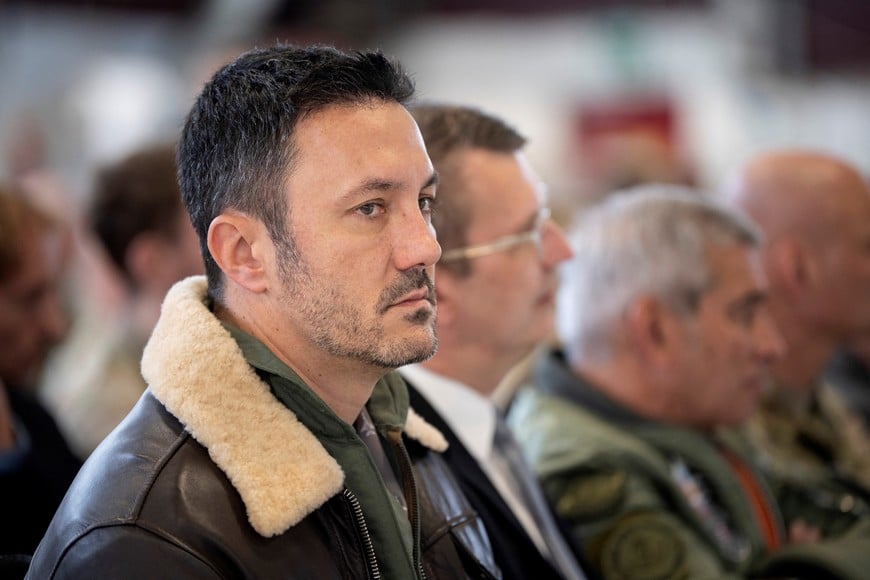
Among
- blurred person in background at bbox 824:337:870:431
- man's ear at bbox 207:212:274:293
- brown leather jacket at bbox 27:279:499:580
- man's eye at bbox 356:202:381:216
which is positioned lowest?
blurred person in background at bbox 824:337:870:431

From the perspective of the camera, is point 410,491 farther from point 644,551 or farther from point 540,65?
point 540,65

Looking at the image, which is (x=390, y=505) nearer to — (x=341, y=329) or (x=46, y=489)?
(x=341, y=329)

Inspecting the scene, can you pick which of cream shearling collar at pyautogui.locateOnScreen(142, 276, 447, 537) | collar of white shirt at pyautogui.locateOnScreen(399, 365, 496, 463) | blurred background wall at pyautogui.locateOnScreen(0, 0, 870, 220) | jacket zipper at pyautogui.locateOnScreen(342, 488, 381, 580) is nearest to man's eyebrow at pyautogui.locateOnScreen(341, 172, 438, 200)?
cream shearling collar at pyautogui.locateOnScreen(142, 276, 447, 537)

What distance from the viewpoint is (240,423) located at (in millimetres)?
1224

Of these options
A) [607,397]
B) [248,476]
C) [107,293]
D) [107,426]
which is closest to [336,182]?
[248,476]

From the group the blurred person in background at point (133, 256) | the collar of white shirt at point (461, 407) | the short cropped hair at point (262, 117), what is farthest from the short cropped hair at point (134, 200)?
the short cropped hair at point (262, 117)

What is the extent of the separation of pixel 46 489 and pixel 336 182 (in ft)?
3.24

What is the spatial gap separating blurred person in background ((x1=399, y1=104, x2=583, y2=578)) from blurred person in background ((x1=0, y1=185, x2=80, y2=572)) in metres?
0.70

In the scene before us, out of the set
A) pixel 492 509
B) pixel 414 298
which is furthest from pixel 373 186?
pixel 492 509

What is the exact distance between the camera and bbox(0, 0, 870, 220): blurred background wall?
9.20 m

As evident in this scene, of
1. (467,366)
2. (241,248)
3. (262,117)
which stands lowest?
(467,366)

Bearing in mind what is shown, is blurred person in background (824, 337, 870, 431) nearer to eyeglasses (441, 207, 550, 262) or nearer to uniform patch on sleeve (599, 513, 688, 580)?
uniform patch on sleeve (599, 513, 688, 580)

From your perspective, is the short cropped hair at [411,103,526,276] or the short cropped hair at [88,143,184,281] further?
the short cropped hair at [88,143,184,281]

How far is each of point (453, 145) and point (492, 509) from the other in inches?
27.7
